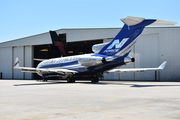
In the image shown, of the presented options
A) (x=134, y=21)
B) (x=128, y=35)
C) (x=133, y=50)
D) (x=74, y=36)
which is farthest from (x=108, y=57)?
(x=74, y=36)

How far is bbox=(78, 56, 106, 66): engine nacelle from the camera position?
27123 mm

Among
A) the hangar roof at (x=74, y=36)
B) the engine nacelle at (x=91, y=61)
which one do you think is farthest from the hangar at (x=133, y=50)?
the engine nacelle at (x=91, y=61)

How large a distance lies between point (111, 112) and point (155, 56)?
32.4 meters

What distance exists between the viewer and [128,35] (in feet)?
80.4

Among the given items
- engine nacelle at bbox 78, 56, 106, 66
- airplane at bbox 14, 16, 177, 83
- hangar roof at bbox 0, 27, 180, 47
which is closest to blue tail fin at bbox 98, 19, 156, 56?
airplane at bbox 14, 16, 177, 83

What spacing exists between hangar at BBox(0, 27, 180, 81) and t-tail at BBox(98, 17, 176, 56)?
8828mm

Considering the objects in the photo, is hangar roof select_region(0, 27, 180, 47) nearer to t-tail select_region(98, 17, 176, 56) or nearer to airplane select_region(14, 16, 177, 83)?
airplane select_region(14, 16, 177, 83)

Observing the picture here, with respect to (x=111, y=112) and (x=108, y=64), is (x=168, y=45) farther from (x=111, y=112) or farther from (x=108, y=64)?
(x=111, y=112)

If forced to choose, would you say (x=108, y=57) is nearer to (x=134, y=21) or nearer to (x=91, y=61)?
(x=91, y=61)

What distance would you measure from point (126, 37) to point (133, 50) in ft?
54.6

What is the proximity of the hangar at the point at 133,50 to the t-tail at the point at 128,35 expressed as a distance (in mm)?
8828

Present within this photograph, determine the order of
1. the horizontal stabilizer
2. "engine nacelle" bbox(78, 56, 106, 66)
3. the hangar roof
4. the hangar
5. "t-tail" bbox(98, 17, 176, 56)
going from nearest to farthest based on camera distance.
Answer: 1. the horizontal stabilizer
2. "t-tail" bbox(98, 17, 176, 56)
3. "engine nacelle" bbox(78, 56, 106, 66)
4. the hangar
5. the hangar roof

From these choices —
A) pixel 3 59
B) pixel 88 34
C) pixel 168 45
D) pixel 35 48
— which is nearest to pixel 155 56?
pixel 168 45

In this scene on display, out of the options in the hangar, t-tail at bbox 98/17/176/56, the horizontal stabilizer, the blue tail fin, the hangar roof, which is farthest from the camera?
the hangar roof
